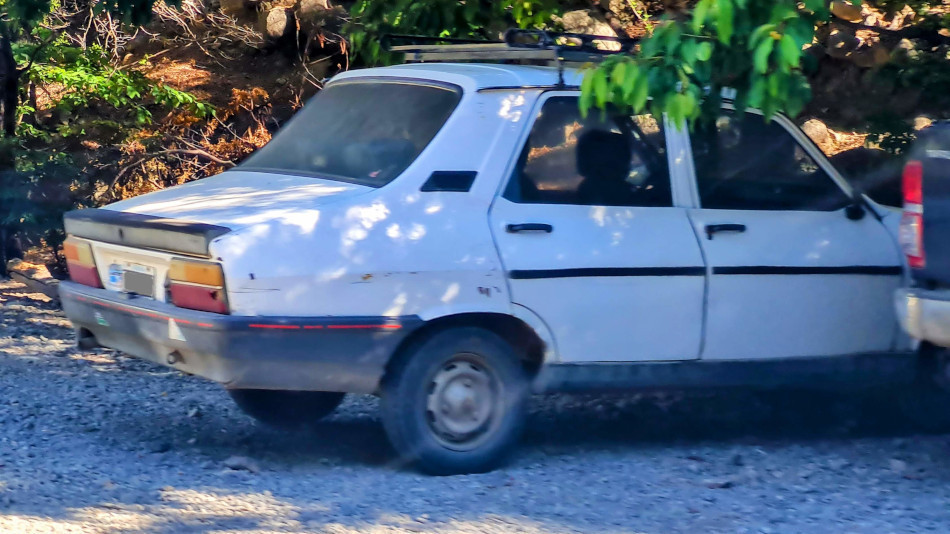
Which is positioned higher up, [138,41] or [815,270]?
[138,41]

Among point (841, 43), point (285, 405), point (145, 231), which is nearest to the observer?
point (145, 231)

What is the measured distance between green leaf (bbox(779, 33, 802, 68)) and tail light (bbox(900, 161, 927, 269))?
121 cm

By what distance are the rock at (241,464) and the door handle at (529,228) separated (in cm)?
158

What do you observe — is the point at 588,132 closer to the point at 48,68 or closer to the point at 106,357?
the point at 106,357

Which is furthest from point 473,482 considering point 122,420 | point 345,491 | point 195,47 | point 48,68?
point 195,47

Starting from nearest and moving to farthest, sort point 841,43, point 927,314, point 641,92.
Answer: point 641,92 < point 927,314 < point 841,43

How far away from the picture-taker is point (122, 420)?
6133 millimetres

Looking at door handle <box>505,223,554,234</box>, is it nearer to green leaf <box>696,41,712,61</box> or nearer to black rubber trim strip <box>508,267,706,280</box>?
black rubber trim strip <box>508,267,706,280</box>

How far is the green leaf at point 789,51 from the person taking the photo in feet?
13.0

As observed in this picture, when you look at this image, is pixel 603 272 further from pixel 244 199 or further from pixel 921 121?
pixel 921 121

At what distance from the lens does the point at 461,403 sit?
5086 millimetres

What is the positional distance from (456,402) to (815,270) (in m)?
1.84

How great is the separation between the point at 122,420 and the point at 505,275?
2.42 m

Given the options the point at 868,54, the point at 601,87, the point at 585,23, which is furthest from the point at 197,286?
the point at 868,54
